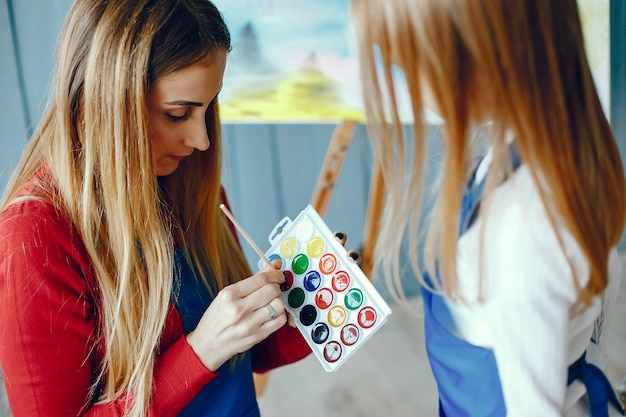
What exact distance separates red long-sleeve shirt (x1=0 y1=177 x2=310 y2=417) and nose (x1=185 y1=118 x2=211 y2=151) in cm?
20

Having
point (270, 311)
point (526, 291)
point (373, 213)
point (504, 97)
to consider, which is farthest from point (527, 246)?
point (373, 213)

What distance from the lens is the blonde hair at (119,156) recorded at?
750 millimetres

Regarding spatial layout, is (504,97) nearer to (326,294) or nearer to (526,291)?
(526,291)

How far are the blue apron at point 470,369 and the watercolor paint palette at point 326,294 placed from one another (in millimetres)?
136

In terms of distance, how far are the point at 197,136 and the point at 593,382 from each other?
1.98 ft

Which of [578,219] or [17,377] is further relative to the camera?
[17,377]

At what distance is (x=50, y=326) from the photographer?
731 millimetres

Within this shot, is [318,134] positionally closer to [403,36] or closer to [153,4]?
[153,4]

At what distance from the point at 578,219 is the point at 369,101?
9.3 inches

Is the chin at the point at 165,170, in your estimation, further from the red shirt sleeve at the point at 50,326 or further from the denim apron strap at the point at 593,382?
the denim apron strap at the point at 593,382

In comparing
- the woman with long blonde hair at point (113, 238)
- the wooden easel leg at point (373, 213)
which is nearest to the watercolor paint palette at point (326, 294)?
the woman with long blonde hair at point (113, 238)

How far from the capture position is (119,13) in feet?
2.46

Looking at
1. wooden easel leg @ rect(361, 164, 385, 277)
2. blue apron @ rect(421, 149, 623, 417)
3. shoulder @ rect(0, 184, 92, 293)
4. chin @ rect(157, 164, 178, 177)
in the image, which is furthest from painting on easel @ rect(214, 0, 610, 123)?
blue apron @ rect(421, 149, 623, 417)

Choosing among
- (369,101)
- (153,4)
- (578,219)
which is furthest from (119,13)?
(578,219)
